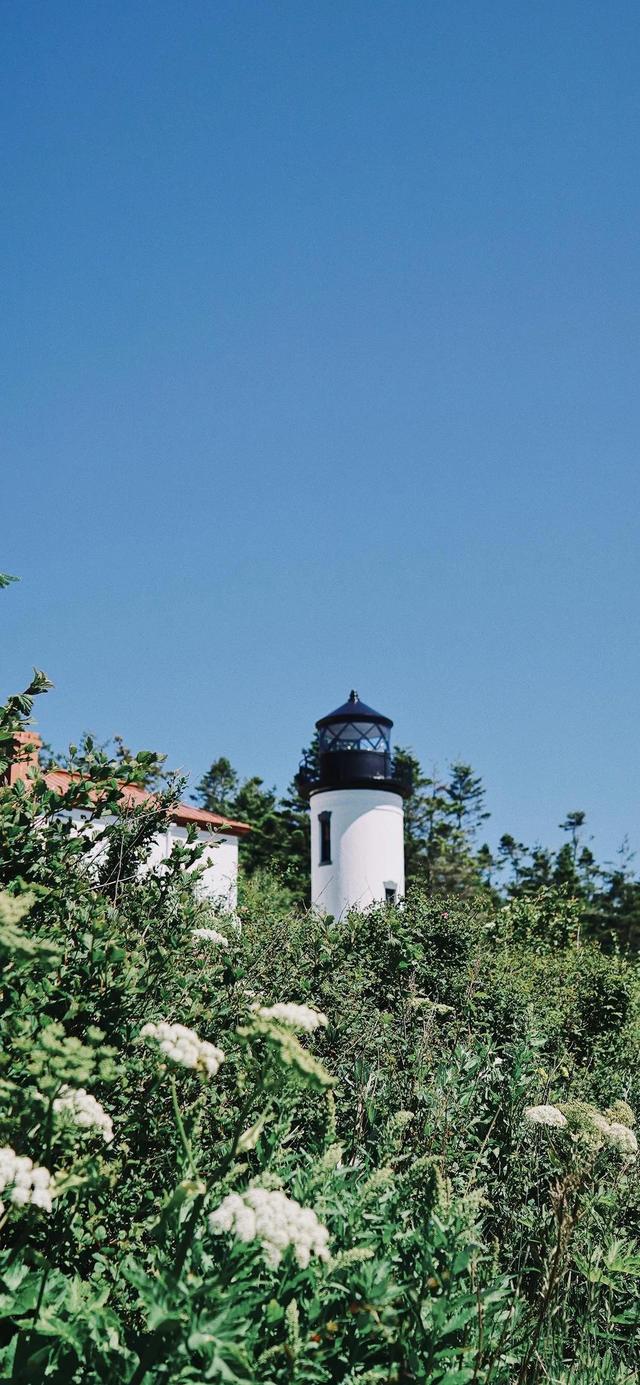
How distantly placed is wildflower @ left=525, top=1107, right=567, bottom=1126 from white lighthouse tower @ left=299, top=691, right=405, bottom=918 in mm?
23380

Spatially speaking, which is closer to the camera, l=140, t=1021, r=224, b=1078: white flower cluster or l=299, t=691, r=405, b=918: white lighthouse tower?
l=140, t=1021, r=224, b=1078: white flower cluster

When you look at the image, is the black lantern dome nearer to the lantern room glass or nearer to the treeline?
the lantern room glass

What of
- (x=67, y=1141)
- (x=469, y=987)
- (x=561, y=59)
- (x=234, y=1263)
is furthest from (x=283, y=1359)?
(x=561, y=59)

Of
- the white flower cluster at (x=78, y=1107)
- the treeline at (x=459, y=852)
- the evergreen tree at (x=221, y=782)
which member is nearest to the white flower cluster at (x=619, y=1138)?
the white flower cluster at (x=78, y=1107)

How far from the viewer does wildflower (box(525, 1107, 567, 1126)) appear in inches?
177

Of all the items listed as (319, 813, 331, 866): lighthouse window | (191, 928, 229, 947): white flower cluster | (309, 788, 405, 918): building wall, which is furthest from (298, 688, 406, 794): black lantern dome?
(191, 928, 229, 947): white flower cluster

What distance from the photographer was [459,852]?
44.8 metres

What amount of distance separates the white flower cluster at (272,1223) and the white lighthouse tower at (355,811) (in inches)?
1016

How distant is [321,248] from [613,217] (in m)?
2.45

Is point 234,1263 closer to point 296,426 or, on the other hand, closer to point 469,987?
point 469,987

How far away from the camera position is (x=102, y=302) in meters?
7.18

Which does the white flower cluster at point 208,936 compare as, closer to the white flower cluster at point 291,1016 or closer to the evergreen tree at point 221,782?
the white flower cluster at point 291,1016

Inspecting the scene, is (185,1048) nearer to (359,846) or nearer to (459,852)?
(359,846)

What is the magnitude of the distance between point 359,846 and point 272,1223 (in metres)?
26.6
